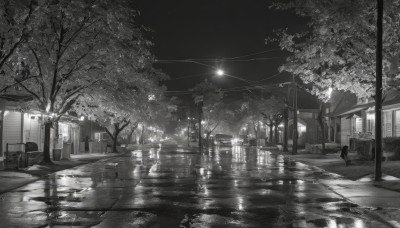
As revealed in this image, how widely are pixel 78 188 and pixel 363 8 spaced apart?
14096 millimetres

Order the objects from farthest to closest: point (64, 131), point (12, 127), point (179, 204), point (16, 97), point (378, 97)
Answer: point (64, 131)
point (12, 127)
point (16, 97)
point (378, 97)
point (179, 204)

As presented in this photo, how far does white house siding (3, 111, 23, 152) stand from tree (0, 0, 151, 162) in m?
4.17

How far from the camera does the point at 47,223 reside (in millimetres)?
10305

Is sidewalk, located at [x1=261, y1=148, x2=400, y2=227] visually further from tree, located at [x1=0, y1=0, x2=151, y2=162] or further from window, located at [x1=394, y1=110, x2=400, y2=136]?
tree, located at [x1=0, y1=0, x2=151, y2=162]

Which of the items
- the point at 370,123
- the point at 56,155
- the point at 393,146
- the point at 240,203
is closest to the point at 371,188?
the point at 240,203

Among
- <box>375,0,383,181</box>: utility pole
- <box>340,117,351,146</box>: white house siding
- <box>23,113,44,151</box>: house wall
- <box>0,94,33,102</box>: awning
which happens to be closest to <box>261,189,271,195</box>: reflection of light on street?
<box>375,0,383,181</box>: utility pole

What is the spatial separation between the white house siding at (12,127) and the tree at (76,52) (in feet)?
13.7

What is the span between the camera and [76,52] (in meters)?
27.6

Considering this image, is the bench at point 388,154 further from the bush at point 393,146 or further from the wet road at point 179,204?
the wet road at point 179,204

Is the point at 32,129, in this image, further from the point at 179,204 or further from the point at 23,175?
the point at 179,204

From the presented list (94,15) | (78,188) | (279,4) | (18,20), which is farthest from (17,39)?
(279,4)

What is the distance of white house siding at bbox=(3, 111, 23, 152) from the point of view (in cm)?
3282

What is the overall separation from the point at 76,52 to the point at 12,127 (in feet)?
31.6

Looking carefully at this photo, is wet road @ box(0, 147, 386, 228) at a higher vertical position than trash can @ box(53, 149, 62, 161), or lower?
lower
